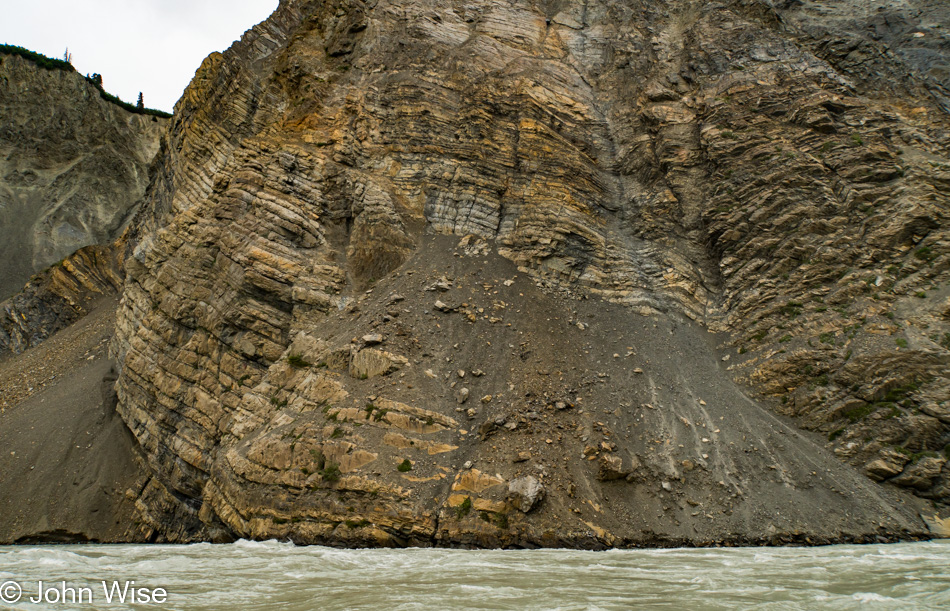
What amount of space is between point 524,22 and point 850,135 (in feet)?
70.0

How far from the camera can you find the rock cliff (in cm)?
1716

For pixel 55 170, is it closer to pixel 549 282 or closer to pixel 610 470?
pixel 549 282

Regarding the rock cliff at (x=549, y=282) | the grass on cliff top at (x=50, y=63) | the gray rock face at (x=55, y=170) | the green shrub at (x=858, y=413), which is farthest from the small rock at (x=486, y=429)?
the grass on cliff top at (x=50, y=63)

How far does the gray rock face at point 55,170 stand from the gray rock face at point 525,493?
51308 millimetres

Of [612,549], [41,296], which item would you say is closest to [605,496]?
[612,549]

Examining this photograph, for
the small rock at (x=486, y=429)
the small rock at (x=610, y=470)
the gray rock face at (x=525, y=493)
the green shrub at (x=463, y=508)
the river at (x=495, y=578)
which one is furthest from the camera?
the small rock at (x=486, y=429)

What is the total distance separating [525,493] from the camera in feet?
52.7

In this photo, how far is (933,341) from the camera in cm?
1922

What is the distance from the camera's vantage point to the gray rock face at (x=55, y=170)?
47.7m

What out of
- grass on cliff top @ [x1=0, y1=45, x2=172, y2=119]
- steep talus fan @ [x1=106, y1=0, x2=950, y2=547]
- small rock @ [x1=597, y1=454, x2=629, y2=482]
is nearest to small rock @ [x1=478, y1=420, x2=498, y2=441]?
steep talus fan @ [x1=106, y1=0, x2=950, y2=547]

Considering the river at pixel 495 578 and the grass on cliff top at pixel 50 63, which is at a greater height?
the grass on cliff top at pixel 50 63

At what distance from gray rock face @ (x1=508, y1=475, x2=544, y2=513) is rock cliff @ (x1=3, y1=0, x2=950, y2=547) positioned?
0.23ft

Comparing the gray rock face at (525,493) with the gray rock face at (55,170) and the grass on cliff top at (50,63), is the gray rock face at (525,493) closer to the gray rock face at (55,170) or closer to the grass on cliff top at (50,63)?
the gray rock face at (55,170)

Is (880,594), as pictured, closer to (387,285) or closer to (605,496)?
(605,496)
